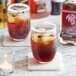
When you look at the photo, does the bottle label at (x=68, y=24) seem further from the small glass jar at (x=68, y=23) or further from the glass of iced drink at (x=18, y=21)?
the glass of iced drink at (x=18, y=21)

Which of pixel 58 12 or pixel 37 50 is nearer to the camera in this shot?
pixel 37 50

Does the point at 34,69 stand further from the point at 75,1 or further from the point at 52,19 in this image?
the point at 52,19

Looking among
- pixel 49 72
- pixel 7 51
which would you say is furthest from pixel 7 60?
pixel 49 72

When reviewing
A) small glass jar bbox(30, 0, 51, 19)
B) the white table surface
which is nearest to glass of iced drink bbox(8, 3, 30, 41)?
the white table surface

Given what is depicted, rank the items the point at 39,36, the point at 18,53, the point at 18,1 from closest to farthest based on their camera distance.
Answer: the point at 39,36, the point at 18,53, the point at 18,1

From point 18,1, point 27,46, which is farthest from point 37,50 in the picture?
point 18,1

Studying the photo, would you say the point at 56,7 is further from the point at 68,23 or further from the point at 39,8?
the point at 68,23
